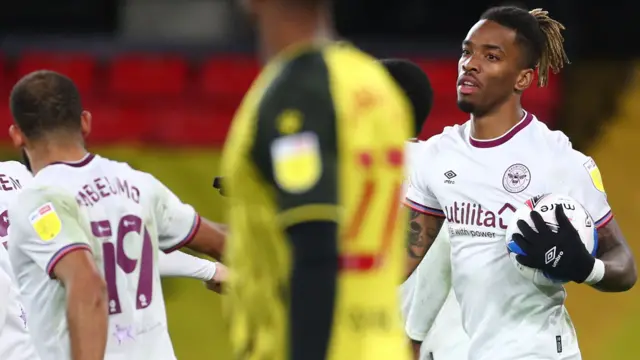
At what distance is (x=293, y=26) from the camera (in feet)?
9.73

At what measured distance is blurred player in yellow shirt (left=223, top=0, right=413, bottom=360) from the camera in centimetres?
281

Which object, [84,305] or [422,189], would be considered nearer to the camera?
[84,305]

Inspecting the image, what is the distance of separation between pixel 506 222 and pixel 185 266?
1.27 m

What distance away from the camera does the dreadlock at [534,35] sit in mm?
4891

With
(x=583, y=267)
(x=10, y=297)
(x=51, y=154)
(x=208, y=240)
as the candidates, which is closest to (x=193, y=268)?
(x=208, y=240)

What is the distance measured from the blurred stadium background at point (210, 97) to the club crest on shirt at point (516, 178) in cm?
557

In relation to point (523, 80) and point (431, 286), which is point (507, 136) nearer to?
point (523, 80)

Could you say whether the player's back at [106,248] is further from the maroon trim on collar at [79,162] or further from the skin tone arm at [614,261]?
the skin tone arm at [614,261]

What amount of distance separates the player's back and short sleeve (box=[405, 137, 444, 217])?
0.97 metres

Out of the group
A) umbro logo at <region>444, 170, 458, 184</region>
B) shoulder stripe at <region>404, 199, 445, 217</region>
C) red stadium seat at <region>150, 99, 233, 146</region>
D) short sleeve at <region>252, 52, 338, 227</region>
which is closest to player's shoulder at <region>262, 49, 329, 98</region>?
short sleeve at <region>252, 52, 338, 227</region>

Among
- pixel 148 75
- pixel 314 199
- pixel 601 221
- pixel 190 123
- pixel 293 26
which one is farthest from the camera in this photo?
pixel 148 75

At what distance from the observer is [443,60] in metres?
11.4

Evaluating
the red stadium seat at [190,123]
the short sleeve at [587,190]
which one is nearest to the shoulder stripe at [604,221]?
the short sleeve at [587,190]

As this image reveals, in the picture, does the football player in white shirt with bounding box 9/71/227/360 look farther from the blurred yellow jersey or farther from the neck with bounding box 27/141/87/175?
the blurred yellow jersey
